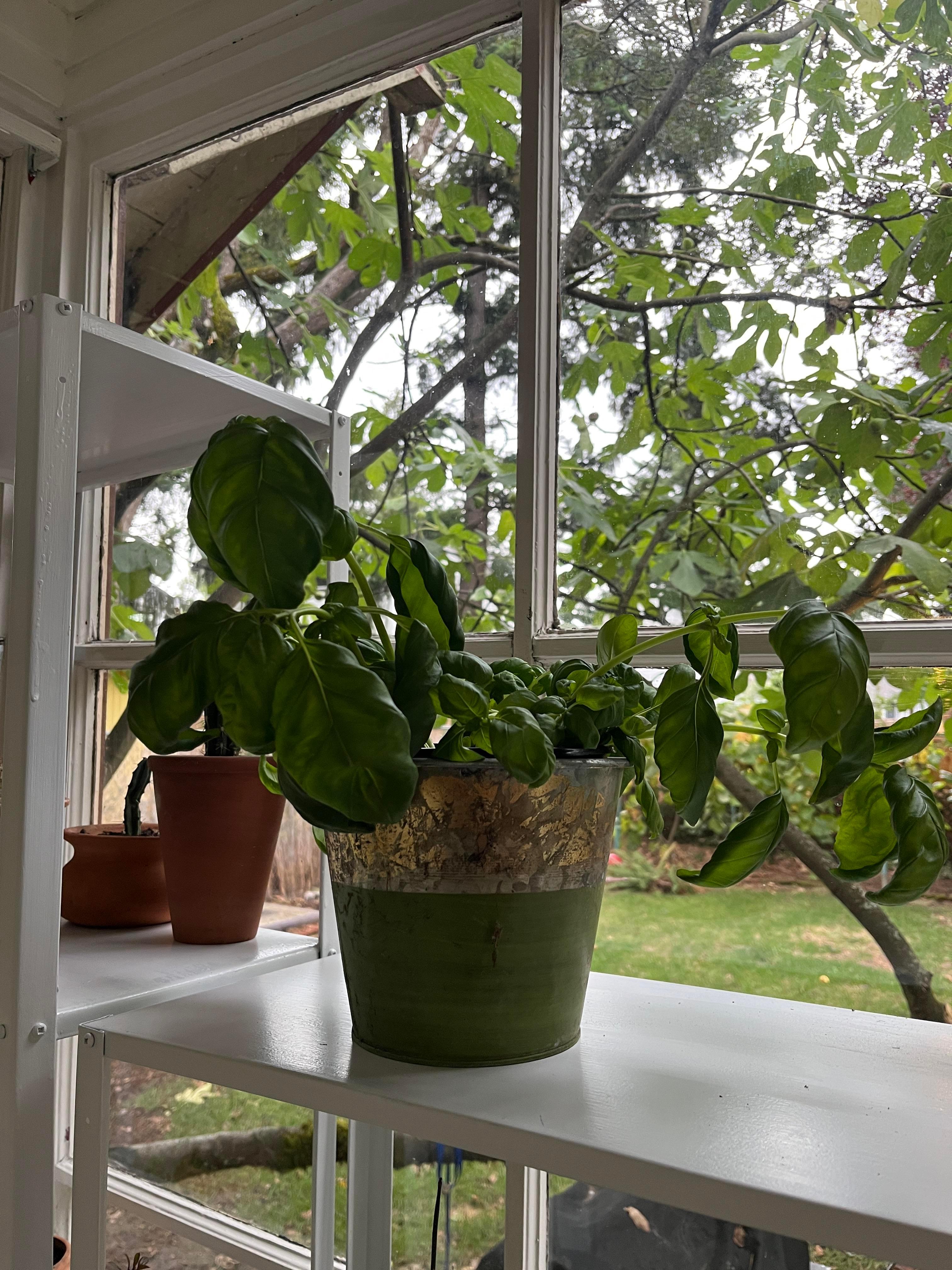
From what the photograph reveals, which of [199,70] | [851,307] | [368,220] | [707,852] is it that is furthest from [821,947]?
[199,70]

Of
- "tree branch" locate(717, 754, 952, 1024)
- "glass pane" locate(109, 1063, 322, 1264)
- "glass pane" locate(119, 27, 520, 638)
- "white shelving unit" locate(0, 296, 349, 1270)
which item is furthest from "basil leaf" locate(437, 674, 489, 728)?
"glass pane" locate(109, 1063, 322, 1264)

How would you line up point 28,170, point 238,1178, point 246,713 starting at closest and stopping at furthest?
1. point 246,713
2. point 238,1178
3. point 28,170

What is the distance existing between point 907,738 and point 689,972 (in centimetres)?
54

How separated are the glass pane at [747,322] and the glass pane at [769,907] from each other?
0.15 m

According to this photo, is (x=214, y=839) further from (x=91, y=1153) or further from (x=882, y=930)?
(x=882, y=930)

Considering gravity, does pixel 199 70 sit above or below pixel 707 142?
above

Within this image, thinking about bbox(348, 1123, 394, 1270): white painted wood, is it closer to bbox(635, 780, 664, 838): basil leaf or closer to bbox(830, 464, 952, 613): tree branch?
bbox(635, 780, 664, 838): basil leaf

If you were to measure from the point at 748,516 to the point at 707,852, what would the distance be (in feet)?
1.28

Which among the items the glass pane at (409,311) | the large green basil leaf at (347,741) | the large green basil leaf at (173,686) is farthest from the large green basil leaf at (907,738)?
the glass pane at (409,311)

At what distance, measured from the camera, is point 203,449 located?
3.94 ft

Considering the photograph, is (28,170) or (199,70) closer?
(199,70)

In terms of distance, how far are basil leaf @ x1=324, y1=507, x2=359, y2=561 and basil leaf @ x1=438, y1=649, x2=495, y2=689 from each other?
10cm

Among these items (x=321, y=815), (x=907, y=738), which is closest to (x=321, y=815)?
(x=321, y=815)

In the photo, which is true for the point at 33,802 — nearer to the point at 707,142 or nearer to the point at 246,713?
the point at 246,713
